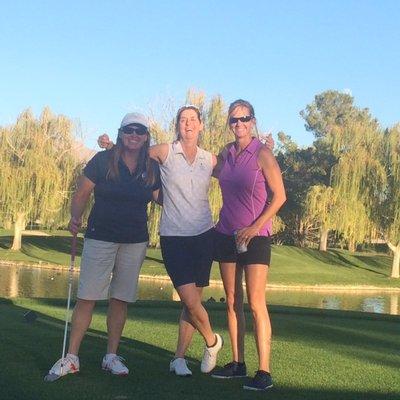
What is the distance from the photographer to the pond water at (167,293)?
17219 millimetres

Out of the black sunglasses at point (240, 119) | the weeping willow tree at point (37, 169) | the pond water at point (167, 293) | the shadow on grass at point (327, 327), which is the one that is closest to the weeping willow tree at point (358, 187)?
the pond water at point (167, 293)

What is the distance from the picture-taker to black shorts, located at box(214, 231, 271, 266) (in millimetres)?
4258

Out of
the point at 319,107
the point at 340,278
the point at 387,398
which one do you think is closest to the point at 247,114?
the point at 387,398

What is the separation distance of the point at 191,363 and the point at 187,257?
0.88 meters

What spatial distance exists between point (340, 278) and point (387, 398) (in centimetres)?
2545

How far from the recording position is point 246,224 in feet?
14.1

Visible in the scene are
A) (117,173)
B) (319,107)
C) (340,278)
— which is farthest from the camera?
(319,107)

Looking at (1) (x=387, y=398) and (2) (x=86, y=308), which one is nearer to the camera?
(1) (x=387, y=398)

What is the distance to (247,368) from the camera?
459 centimetres

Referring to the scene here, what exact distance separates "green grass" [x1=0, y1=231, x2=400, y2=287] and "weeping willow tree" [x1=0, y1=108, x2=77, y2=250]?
1818mm

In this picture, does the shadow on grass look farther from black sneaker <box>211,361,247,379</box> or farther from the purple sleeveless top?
the purple sleeveless top

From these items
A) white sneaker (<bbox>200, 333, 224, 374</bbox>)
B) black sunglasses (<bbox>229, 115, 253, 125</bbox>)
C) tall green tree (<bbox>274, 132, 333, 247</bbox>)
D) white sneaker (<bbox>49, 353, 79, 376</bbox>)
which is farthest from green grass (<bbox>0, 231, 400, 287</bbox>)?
white sneaker (<bbox>49, 353, 79, 376</bbox>)

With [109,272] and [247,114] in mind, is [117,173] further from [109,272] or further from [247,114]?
[247,114]

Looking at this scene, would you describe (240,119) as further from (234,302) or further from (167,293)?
(167,293)
